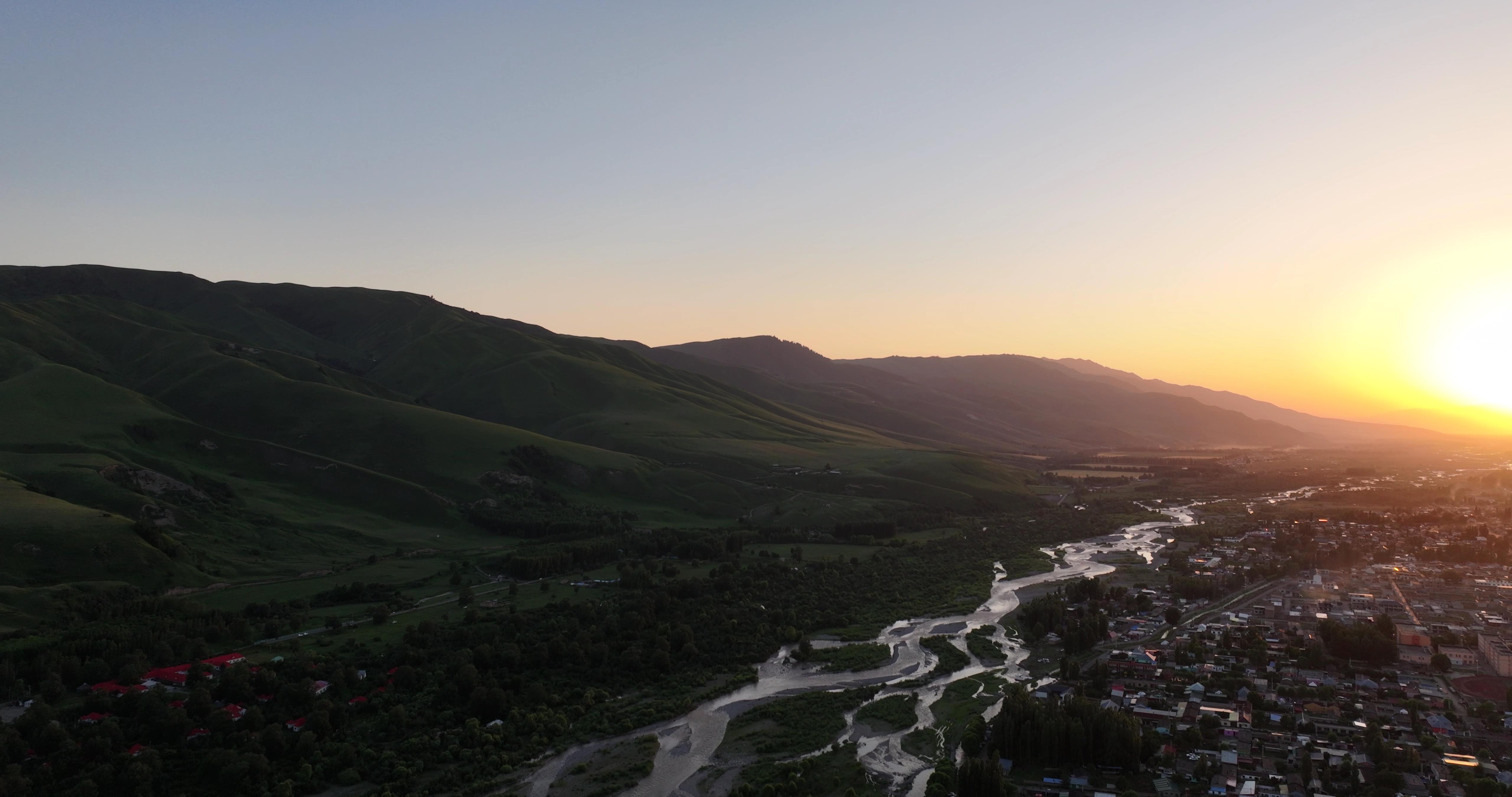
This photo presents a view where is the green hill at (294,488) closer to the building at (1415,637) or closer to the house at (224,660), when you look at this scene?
the house at (224,660)

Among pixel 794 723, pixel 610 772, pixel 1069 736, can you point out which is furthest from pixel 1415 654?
pixel 610 772

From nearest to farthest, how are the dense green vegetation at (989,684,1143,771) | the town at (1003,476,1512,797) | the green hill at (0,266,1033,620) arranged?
the town at (1003,476,1512,797) → the dense green vegetation at (989,684,1143,771) → the green hill at (0,266,1033,620)

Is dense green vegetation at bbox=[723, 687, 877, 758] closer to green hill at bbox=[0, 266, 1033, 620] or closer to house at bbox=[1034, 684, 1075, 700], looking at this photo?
house at bbox=[1034, 684, 1075, 700]

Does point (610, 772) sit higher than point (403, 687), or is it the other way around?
point (403, 687)

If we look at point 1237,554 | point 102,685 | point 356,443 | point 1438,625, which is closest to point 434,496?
point 356,443

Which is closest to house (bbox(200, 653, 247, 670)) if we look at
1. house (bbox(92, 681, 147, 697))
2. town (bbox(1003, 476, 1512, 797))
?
house (bbox(92, 681, 147, 697))

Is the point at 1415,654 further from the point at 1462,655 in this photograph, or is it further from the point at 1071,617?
the point at 1071,617

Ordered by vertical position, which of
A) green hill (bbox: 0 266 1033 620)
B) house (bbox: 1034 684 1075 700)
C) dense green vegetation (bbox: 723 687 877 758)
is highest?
green hill (bbox: 0 266 1033 620)

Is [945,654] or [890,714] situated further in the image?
[945,654]

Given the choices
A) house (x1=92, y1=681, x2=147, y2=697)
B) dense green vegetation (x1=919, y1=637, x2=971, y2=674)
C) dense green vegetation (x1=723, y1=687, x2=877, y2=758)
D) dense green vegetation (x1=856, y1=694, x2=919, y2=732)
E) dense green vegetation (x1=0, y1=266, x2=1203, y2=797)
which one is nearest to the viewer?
dense green vegetation (x1=0, y1=266, x2=1203, y2=797)
